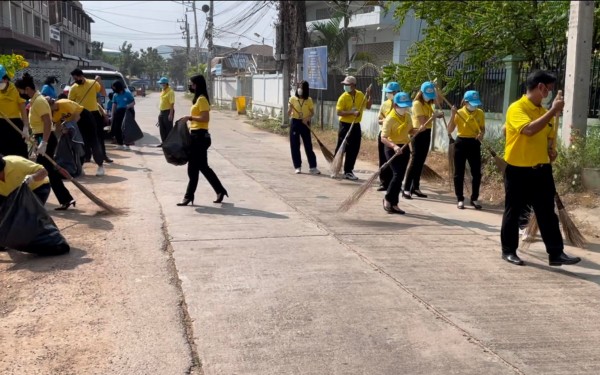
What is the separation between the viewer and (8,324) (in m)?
4.17

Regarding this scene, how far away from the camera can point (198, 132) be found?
780cm

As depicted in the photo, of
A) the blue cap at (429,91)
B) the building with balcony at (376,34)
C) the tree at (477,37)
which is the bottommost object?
the blue cap at (429,91)

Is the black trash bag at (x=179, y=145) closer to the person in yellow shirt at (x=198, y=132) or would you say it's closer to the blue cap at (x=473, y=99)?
the person in yellow shirt at (x=198, y=132)

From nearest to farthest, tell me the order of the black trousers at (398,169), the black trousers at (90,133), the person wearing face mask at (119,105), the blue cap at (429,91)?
1. the black trousers at (398,169)
2. the blue cap at (429,91)
3. the black trousers at (90,133)
4. the person wearing face mask at (119,105)

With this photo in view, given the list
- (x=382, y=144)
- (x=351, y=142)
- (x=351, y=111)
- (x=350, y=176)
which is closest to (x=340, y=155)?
(x=351, y=142)

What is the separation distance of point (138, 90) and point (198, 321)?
62.1 m

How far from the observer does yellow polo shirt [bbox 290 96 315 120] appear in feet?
34.7

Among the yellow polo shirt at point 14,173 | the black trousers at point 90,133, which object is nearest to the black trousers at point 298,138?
the black trousers at point 90,133

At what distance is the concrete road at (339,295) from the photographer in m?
A: 3.71

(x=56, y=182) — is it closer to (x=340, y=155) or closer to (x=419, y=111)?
(x=340, y=155)

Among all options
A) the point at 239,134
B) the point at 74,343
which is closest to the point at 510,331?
the point at 74,343

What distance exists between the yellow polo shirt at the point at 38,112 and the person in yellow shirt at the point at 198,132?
1.61 meters

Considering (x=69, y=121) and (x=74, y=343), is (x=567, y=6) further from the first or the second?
(x=74, y=343)

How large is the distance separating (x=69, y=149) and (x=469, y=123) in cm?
550
